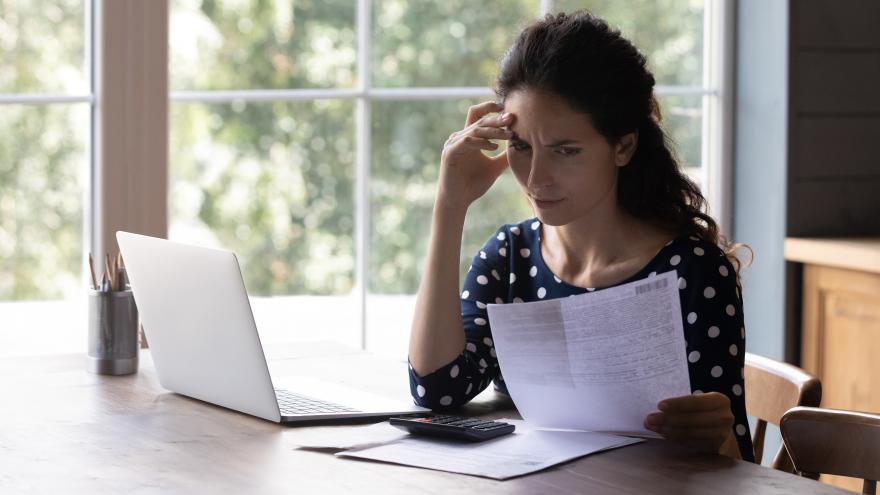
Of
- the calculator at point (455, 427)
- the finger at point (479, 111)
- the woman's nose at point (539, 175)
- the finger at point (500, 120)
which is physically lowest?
the calculator at point (455, 427)

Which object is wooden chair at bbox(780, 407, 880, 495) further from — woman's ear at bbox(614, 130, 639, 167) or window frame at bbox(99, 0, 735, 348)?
window frame at bbox(99, 0, 735, 348)

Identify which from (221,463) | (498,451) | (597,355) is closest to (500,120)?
(597,355)

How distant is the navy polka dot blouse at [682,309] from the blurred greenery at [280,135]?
123 centimetres

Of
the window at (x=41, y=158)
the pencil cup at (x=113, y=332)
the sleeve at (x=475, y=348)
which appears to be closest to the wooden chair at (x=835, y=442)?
the sleeve at (x=475, y=348)

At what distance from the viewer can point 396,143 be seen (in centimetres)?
332

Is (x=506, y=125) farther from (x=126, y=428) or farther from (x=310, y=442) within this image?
(x=126, y=428)

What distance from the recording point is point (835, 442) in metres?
1.59

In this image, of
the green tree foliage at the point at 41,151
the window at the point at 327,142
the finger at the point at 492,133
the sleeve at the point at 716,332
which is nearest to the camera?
the sleeve at the point at 716,332

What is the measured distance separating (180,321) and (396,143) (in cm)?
161

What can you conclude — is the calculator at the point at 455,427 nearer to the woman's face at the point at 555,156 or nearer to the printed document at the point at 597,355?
the printed document at the point at 597,355

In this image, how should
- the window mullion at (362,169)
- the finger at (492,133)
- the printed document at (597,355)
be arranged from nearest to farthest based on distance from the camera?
the printed document at (597,355)
the finger at (492,133)
the window mullion at (362,169)

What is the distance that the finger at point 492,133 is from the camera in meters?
1.86

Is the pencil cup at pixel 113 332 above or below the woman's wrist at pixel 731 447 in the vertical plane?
above

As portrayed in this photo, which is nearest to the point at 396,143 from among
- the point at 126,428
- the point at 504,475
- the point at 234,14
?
the point at 234,14
